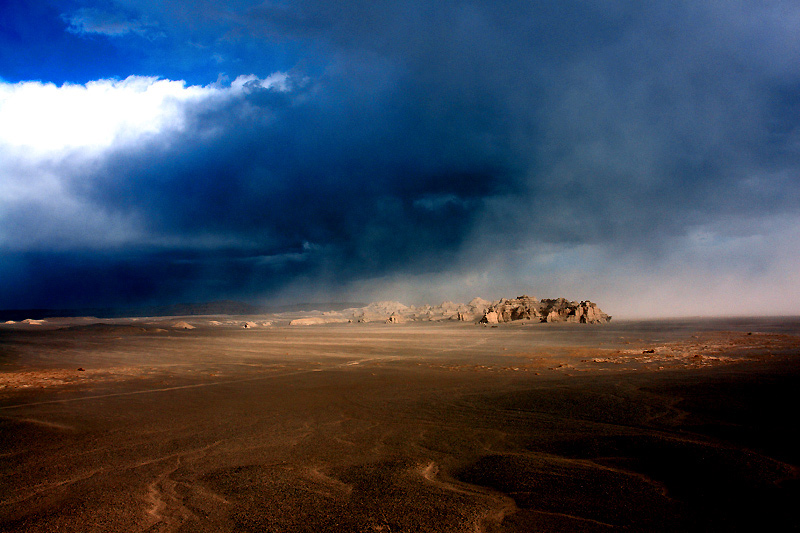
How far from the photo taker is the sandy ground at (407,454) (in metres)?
3.55

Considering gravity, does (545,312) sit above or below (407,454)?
above

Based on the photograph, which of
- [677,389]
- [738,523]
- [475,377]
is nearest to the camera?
[738,523]

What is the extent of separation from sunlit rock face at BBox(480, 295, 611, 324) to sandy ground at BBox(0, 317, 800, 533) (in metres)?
43.7

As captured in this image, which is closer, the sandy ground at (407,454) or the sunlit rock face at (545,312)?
the sandy ground at (407,454)

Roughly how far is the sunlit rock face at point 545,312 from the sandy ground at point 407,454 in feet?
144

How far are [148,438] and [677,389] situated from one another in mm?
10902

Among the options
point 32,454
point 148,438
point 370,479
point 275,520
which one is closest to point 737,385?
point 370,479

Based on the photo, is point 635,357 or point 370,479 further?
point 635,357

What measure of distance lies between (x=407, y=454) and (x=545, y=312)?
5580 cm

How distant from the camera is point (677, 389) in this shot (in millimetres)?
9055

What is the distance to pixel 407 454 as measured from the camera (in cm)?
524

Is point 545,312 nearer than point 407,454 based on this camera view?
No

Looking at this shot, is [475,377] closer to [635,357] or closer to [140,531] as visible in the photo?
[635,357]

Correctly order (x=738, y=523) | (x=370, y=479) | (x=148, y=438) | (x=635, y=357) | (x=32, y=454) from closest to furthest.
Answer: (x=738, y=523), (x=370, y=479), (x=32, y=454), (x=148, y=438), (x=635, y=357)
